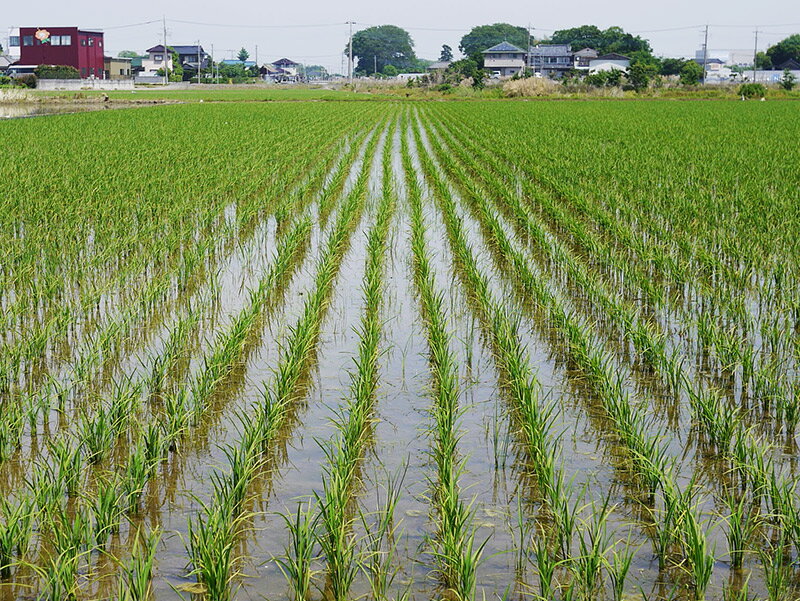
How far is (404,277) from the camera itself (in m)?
7.90

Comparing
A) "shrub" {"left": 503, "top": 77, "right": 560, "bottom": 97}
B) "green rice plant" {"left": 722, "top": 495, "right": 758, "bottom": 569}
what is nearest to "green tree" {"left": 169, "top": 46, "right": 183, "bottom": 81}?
"shrub" {"left": 503, "top": 77, "right": 560, "bottom": 97}

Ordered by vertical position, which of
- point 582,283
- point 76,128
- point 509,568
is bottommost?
point 509,568

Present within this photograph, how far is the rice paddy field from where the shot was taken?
10.2 feet

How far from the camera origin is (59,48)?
7306cm

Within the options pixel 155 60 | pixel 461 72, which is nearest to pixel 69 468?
pixel 461 72

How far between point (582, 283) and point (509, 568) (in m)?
3.95

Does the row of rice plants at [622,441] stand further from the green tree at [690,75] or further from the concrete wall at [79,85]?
the concrete wall at [79,85]

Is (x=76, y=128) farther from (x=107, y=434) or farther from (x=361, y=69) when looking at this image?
(x=361, y=69)

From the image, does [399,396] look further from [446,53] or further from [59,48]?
[446,53]

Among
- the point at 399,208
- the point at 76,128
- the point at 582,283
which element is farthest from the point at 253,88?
the point at 582,283

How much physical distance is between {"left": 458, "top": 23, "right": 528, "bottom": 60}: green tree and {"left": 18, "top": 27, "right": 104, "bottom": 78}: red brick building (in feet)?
207

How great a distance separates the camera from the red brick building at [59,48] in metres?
72.8

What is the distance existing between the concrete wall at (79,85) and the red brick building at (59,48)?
661 cm

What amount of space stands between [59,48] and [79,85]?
488 inches
